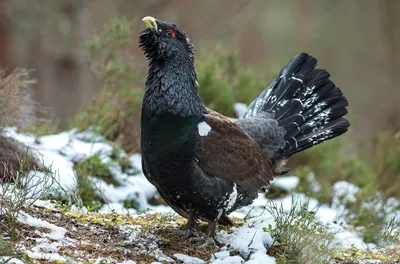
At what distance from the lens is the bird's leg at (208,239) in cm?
475

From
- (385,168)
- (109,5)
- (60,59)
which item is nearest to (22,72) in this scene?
(385,168)

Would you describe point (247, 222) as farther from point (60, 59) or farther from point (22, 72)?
point (60, 59)

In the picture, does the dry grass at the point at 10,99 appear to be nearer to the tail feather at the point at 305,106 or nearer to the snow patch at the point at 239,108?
the tail feather at the point at 305,106

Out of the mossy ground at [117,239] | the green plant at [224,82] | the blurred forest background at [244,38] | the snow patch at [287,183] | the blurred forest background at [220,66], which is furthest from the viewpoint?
the blurred forest background at [244,38]

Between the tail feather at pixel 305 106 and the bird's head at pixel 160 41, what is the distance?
138 centimetres

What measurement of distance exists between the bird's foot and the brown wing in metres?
0.48

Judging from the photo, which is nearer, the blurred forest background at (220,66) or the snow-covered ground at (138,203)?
the snow-covered ground at (138,203)

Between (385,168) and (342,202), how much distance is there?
5.03 feet

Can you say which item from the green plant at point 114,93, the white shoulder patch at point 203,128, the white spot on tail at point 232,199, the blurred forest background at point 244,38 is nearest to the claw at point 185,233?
the white spot on tail at point 232,199

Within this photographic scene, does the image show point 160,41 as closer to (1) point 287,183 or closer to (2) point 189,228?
(2) point 189,228

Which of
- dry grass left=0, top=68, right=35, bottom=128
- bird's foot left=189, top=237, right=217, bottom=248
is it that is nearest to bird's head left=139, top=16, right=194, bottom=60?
bird's foot left=189, top=237, right=217, bottom=248

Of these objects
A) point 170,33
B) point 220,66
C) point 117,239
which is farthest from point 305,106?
point 220,66

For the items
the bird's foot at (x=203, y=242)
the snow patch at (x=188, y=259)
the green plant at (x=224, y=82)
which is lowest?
the snow patch at (x=188, y=259)

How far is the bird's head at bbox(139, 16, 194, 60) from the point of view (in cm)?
483
